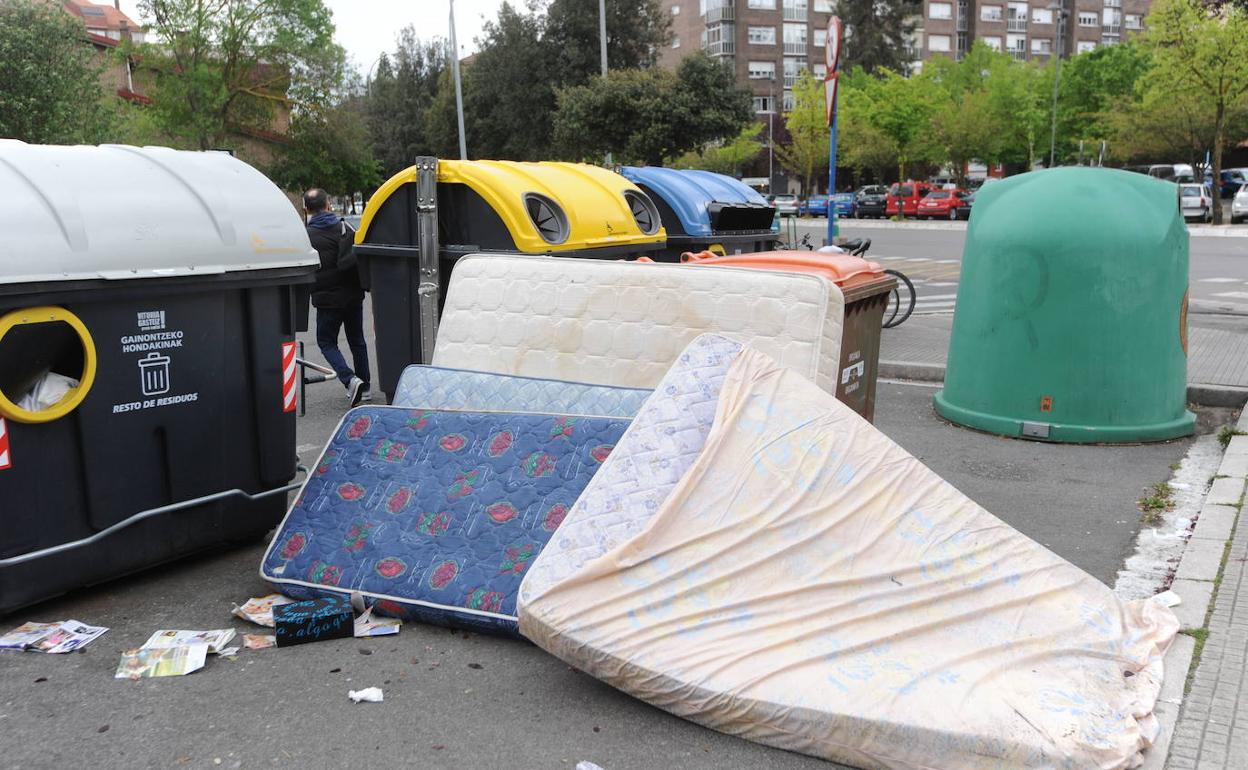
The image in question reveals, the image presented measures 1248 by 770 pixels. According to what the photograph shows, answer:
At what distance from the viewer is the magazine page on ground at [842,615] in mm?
3174

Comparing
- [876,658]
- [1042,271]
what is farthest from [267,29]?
[876,658]

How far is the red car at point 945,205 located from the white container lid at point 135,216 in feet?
131

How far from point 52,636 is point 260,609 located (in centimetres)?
73

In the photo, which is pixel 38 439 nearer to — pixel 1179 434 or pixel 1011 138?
pixel 1179 434

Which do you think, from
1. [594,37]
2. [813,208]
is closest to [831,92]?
[594,37]

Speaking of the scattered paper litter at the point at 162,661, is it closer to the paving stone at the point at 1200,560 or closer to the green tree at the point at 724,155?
the paving stone at the point at 1200,560

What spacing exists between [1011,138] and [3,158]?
56570mm

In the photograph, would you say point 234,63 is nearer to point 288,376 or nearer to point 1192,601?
point 288,376

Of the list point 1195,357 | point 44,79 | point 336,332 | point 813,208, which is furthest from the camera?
point 813,208

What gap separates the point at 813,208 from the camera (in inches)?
1879

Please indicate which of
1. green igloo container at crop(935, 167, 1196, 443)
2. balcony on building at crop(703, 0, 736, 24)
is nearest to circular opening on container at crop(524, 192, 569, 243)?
green igloo container at crop(935, 167, 1196, 443)

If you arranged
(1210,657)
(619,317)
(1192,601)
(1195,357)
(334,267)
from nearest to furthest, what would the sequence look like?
(1210,657)
(1192,601)
(619,317)
(334,267)
(1195,357)

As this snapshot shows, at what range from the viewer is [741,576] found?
356 centimetres

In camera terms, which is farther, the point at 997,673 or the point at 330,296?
the point at 330,296
